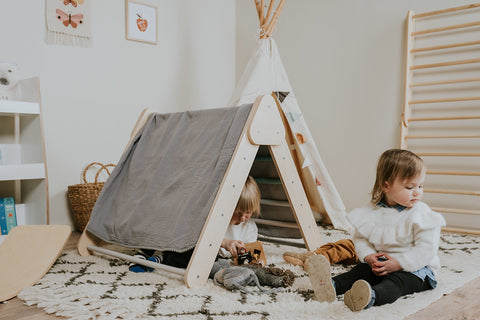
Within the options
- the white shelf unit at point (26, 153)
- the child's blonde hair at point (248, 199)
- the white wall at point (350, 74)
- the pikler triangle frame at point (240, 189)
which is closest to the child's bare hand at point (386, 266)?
the pikler triangle frame at point (240, 189)

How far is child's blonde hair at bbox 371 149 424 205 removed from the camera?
152 centimetres

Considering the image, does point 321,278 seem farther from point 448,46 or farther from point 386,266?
point 448,46

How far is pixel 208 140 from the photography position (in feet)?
6.03

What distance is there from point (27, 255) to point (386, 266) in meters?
1.41

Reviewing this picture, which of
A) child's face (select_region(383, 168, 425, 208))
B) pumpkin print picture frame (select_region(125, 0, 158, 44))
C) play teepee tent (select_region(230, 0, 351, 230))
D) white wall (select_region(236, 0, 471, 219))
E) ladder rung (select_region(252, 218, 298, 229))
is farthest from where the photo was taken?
pumpkin print picture frame (select_region(125, 0, 158, 44))

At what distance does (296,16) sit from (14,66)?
Answer: 2.16 m

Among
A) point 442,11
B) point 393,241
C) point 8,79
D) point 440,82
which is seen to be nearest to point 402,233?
point 393,241

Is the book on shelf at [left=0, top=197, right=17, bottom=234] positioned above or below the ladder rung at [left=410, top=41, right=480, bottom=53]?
below

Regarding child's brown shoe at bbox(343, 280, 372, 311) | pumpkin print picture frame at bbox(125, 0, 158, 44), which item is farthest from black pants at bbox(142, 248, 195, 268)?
pumpkin print picture frame at bbox(125, 0, 158, 44)

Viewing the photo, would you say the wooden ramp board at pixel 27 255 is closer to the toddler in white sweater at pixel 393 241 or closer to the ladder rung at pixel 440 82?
the toddler in white sweater at pixel 393 241

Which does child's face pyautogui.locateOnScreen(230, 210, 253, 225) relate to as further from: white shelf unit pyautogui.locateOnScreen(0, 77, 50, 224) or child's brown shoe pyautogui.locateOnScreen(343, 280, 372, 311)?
white shelf unit pyautogui.locateOnScreen(0, 77, 50, 224)

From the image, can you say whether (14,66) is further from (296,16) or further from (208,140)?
(296,16)

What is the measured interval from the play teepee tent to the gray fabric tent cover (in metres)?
0.95

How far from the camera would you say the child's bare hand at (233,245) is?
1836 mm
